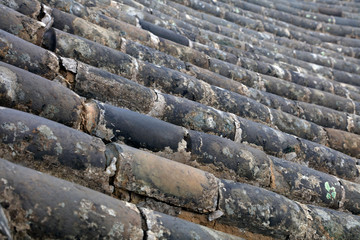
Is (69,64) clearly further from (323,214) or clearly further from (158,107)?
(323,214)

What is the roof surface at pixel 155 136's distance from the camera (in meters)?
2.17

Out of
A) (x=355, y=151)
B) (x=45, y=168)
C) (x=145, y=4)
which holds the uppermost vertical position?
(x=145, y=4)

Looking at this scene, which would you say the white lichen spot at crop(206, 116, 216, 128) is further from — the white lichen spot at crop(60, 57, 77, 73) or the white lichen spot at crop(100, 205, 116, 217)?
the white lichen spot at crop(100, 205, 116, 217)

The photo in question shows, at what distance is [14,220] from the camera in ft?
6.04

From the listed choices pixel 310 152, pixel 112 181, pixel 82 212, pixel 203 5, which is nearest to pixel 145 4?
pixel 203 5

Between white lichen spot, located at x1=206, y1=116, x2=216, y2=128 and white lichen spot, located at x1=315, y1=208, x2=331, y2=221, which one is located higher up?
white lichen spot, located at x1=206, y1=116, x2=216, y2=128

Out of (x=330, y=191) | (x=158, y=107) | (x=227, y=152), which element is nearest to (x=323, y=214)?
(x=330, y=191)

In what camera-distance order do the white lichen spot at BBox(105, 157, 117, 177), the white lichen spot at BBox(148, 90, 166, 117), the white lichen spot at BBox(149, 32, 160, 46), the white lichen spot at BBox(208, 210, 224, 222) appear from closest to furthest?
the white lichen spot at BBox(105, 157, 117, 177) < the white lichen spot at BBox(208, 210, 224, 222) < the white lichen spot at BBox(148, 90, 166, 117) < the white lichen spot at BBox(149, 32, 160, 46)

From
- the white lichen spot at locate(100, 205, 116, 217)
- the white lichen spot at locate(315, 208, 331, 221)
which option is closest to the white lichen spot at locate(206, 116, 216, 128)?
the white lichen spot at locate(315, 208, 331, 221)

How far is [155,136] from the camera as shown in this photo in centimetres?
305

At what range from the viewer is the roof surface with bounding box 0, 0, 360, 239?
7.11 ft

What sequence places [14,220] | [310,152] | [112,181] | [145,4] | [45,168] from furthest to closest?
[145,4] → [310,152] → [112,181] → [45,168] → [14,220]

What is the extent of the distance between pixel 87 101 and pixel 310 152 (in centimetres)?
239

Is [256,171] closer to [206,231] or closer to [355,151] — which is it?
[206,231]
